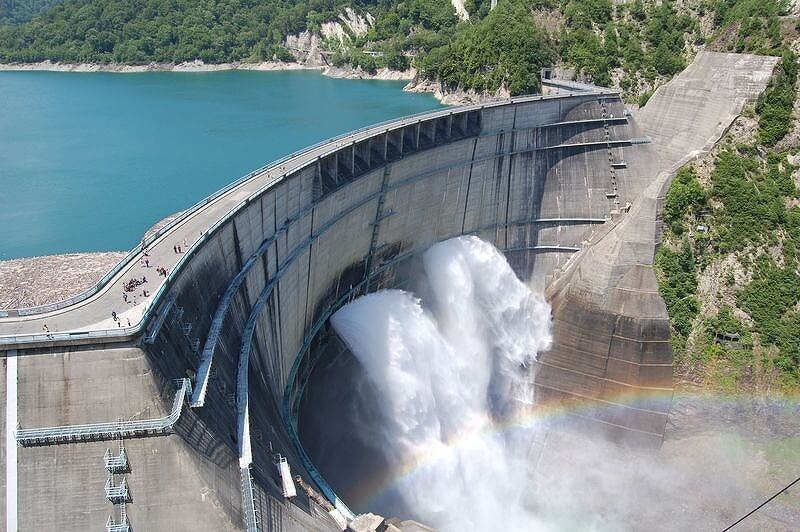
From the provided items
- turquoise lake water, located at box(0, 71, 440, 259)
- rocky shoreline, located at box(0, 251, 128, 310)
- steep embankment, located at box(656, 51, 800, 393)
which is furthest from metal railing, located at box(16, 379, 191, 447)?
steep embankment, located at box(656, 51, 800, 393)

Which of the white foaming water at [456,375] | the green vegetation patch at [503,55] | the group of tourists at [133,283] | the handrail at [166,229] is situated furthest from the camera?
the green vegetation patch at [503,55]

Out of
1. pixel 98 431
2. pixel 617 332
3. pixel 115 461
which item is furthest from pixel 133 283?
pixel 617 332

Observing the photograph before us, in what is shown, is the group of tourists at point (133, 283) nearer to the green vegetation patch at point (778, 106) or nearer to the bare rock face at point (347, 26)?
the green vegetation patch at point (778, 106)

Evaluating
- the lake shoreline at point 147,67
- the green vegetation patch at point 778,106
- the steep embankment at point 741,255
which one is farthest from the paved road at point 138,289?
the lake shoreline at point 147,67

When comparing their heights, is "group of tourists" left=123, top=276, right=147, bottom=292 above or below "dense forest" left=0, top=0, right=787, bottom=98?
below

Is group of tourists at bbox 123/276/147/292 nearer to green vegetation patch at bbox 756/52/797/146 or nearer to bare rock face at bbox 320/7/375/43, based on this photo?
green vegetation patch at bbox 756/52/797/146

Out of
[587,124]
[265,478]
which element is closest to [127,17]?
[587,124]
